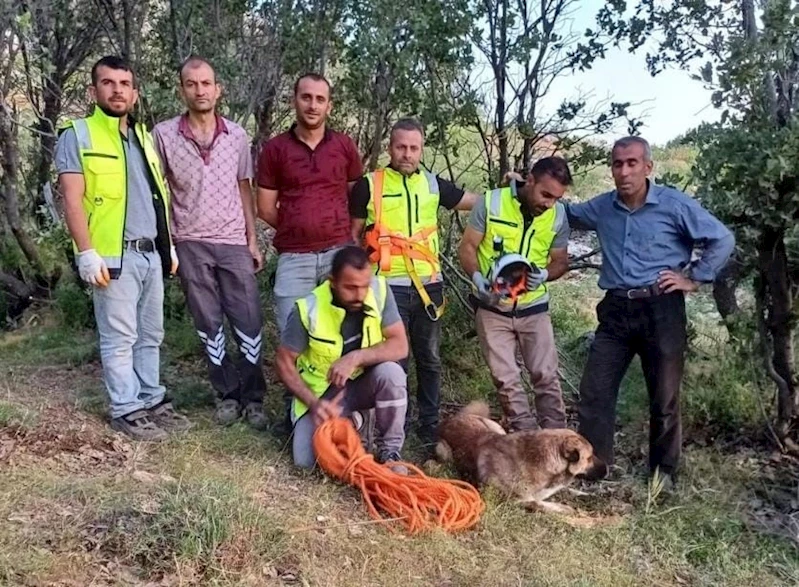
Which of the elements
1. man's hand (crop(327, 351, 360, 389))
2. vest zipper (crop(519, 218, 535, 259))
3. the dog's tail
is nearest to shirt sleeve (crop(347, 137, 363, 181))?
vest zipper (crop(519, 218, 535, 259))

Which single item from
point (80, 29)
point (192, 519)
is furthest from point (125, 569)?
point (80, 29)

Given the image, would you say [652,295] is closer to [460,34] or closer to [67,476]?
[460,34]

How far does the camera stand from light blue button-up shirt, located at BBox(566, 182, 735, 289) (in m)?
4.52

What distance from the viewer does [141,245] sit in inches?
192

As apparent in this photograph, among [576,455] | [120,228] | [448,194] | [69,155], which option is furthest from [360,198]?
[576,455]

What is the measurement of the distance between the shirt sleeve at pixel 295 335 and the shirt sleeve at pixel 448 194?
1196mm

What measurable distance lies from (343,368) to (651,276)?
1765 millimetres

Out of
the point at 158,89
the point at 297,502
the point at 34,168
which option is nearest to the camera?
the point at 297,502

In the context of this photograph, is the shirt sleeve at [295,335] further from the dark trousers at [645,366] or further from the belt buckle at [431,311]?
the dark trousers at [645,366]

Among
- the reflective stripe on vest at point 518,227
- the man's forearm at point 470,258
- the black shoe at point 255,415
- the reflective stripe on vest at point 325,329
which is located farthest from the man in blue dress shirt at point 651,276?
the black shoe at point 255,415

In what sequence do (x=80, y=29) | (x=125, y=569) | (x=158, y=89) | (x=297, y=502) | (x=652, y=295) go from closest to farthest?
(x=125, y=569) < (x=297, y=502) < (x=652, y=295) < (x=158, y=89) < (x=80, y=29)

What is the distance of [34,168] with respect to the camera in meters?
8.45

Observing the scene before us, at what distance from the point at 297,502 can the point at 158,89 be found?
3740 mm

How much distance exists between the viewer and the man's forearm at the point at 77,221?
461 cm
